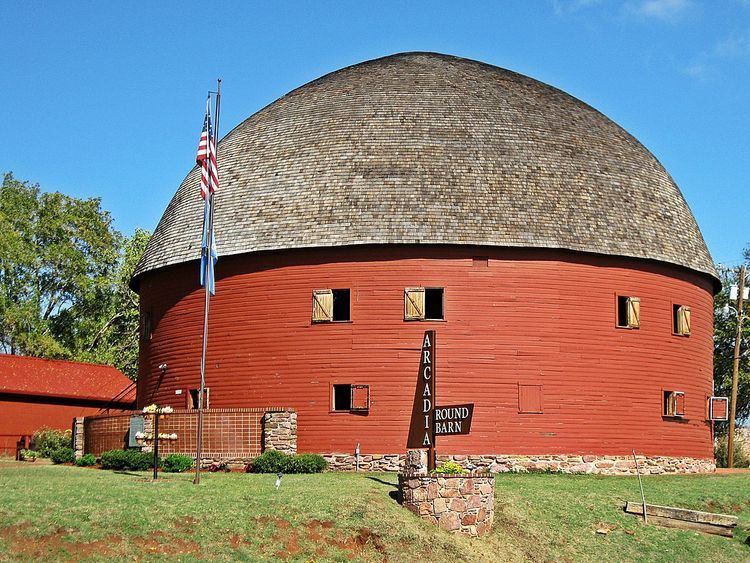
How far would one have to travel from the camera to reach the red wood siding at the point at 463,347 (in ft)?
96.9

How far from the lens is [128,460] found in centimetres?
2877

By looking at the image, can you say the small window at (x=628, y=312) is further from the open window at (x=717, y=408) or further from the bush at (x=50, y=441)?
the bush at (x=50, y=441)

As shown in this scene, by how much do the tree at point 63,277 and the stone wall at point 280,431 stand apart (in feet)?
88.1

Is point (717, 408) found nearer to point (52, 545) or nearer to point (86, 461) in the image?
point (86, 461)

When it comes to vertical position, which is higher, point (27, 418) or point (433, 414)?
point (433, 414)

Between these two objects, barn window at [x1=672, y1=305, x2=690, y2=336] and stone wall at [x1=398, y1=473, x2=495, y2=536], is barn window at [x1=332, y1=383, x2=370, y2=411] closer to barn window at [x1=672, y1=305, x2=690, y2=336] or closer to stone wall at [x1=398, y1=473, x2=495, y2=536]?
stone wall at [x1=398, y1=473, x2=495, y2=536]

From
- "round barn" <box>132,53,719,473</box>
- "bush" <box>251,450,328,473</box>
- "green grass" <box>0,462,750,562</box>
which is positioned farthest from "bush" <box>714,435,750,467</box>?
"bush" <box>251,450,328,473</box>

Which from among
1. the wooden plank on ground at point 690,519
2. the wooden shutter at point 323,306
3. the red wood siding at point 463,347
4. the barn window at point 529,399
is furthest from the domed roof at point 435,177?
the wooden plank on ground at point 690,519

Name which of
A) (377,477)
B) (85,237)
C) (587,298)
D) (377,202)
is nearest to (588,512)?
(377,477)

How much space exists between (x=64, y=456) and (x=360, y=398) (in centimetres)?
936

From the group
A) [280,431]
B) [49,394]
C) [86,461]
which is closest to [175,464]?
[280,431]

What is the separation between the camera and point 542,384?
1176 inches

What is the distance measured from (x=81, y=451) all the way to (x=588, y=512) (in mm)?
16305

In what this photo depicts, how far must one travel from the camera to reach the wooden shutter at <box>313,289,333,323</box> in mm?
30141
